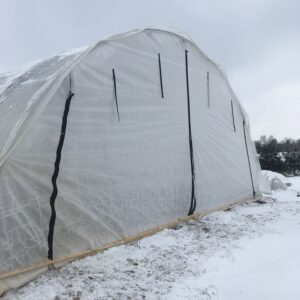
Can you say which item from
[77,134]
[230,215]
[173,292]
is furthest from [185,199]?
[173,292]

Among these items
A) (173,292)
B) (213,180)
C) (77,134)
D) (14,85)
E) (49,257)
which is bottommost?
(173,292)

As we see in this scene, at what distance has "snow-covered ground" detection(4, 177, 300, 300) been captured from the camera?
3707 mm

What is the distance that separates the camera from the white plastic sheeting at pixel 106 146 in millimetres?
4137

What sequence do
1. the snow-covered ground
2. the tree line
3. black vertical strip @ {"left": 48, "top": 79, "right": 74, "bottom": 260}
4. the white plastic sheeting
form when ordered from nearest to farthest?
the snow-covered ground
the white plastic sheeting
black vertical strip @ {"left": 48, "top": 79, "right": 74, "bottom": 260}
the tree line

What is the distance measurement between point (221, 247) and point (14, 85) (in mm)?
3338

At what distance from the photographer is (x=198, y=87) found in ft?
25.1

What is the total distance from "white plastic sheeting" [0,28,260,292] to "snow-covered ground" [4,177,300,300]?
0.35 m

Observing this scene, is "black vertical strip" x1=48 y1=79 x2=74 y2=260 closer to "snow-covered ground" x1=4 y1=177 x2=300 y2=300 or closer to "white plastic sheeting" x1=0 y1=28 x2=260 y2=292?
"white plastic sheeting" x1=0 y1=28 x2=260 y2=292

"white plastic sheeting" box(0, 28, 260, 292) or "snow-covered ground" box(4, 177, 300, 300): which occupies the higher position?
"white plastic sheeting" box(0, 28, 260, 292)

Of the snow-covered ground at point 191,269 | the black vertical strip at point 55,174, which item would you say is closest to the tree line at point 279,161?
the snow-covered ground at point 191,269

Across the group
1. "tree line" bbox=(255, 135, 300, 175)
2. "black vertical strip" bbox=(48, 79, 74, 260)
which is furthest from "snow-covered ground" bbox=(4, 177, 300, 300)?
"tree line" bbox=(255, 135, 300, 175)

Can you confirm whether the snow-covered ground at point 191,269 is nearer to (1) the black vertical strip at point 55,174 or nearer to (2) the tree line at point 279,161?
(1) the black vertical strip at point 55,174

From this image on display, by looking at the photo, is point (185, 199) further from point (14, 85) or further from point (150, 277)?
point (14, 85)

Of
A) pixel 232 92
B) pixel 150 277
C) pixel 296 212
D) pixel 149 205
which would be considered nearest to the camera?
pixel 150 277
